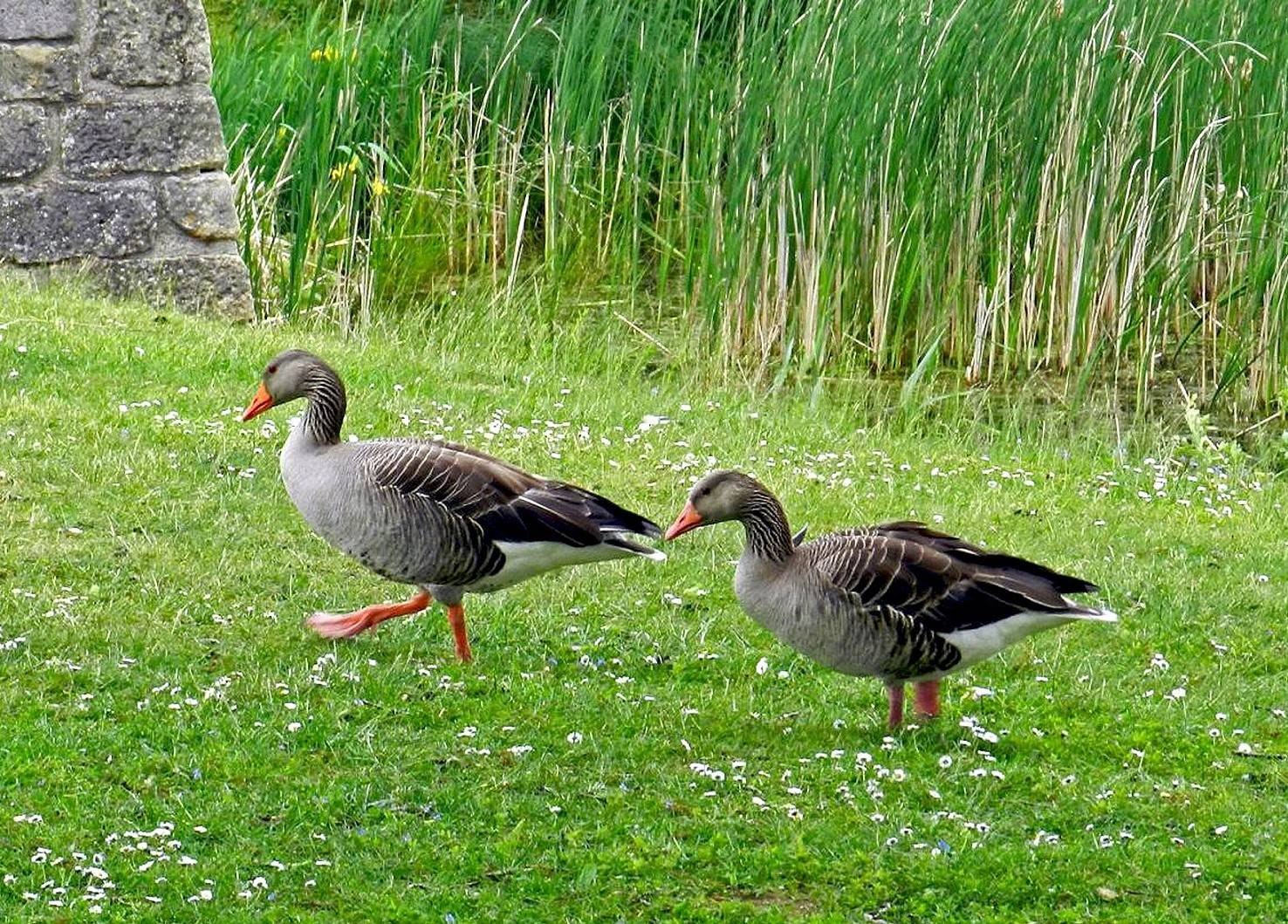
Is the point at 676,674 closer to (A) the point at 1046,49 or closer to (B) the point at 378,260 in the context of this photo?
(A) the point at 1046,49

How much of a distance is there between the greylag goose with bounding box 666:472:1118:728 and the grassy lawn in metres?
0.39

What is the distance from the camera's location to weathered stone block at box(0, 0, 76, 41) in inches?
459

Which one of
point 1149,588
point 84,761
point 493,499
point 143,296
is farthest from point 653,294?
point 84,761

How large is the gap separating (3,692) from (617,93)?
32.3 ft

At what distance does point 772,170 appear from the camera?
11703 mm

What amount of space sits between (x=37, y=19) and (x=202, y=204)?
1553mm

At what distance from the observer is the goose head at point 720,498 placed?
6242 mm

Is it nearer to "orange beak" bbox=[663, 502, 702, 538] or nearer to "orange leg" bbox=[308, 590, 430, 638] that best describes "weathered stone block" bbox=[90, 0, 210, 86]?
"orange leg" bbox=[308, 590, 430, 638]

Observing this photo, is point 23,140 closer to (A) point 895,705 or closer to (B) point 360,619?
(B) point 360,619

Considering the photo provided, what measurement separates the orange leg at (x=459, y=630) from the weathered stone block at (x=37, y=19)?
21.9 feet

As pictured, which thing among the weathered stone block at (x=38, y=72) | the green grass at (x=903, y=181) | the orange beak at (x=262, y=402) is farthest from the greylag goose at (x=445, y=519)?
the weathered stone block at (x=38, y=72)

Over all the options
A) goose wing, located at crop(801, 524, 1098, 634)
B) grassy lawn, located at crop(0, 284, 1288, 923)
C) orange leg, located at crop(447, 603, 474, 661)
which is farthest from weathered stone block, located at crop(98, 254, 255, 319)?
goose wing, located at crop(801, 524, 1098, 634)

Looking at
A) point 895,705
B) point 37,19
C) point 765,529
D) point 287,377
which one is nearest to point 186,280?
point 37,19

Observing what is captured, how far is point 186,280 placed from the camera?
41.0 ft
